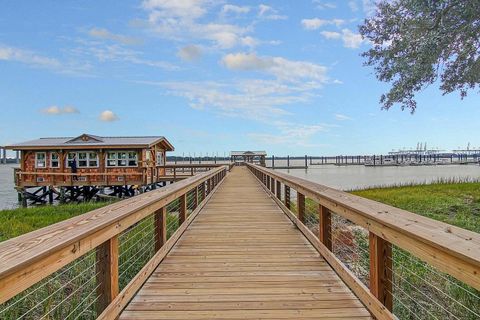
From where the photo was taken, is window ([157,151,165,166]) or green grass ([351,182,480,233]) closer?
green grass ([351,182,480,233])

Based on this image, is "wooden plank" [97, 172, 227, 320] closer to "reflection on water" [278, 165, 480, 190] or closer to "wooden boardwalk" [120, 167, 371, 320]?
"wooden boardwalk" [120, 167, 371, 320]

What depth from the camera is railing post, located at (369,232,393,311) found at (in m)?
2.74

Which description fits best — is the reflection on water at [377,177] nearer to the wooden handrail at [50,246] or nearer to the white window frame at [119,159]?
the white window frame at [119,159]

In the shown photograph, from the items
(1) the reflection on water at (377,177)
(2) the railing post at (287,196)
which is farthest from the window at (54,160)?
(2) the railing post at (287,196)

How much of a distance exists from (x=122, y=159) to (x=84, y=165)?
264cm

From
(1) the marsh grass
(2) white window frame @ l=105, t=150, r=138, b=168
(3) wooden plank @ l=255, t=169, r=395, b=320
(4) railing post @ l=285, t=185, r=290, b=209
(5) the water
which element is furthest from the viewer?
(5) the water

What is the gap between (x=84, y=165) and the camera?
Result: 25.8 metres

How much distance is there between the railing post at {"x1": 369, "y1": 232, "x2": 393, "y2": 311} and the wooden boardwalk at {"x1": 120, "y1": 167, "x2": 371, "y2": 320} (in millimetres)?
271

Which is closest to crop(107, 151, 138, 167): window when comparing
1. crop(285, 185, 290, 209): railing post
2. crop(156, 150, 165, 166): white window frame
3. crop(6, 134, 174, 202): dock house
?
crop(6, 134, 174, 202): dock house

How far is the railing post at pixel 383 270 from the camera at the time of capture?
2738 millimetres

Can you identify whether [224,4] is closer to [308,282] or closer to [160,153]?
[308,282]

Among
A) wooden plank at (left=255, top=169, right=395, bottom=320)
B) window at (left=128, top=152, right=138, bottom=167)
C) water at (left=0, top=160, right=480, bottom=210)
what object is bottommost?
water at (left=0, top=160, right=480, bottom=210)

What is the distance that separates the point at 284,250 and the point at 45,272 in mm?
3671

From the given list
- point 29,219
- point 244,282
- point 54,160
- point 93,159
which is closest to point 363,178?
point 93,159
